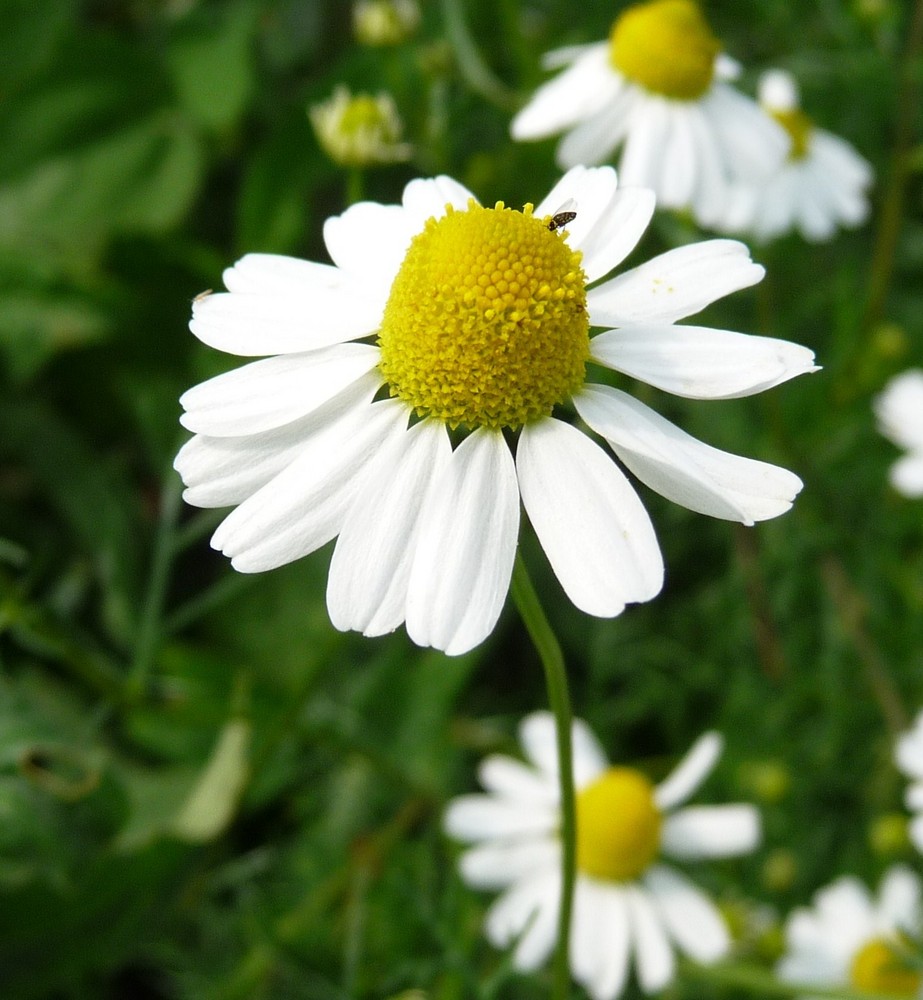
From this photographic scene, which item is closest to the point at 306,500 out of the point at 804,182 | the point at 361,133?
the point at 361,133

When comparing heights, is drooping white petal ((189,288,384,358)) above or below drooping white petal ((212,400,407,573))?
above

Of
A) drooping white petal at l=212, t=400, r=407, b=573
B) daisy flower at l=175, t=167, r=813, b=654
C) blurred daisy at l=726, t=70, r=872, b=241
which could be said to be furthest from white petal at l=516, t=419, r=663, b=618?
blurred daisy at l=726, t=70, r=872, b=241

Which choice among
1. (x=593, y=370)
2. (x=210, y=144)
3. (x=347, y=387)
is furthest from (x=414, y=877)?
(x=210, y=144)

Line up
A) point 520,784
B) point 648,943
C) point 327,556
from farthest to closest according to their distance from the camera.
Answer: point 327,556 → point 520,784 → point 648,943

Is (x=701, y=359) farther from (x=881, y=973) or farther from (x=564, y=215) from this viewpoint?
(x=881, y=973)

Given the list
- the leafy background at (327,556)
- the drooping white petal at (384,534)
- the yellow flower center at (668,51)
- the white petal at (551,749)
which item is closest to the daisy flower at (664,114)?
the yellow flower center at (668,51)

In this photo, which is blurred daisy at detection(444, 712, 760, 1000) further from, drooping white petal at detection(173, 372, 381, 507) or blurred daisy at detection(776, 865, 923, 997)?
drooping white petal at detection(173, 372, 381, 507)

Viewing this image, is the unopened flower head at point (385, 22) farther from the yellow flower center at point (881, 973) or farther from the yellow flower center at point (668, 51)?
the yellow flower center at point (881, 973)
